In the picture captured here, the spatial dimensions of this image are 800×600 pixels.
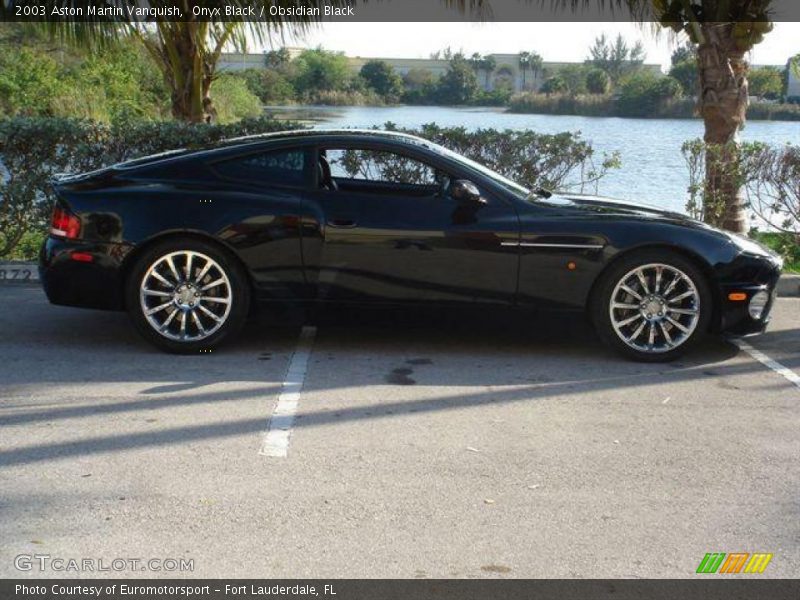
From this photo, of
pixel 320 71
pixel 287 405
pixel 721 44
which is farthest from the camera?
pixel 320 71

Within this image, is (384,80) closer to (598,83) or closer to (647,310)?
(598,83)

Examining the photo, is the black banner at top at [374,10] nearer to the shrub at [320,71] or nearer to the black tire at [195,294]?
the shrub at [320,71]

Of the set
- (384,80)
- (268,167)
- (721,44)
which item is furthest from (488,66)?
(268,167)

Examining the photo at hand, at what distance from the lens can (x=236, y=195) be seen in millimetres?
6969

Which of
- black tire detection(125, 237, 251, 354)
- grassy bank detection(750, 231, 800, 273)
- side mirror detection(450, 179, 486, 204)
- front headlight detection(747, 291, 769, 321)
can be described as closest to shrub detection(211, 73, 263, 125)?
grassy bank detection(750, 231, 800, 273)

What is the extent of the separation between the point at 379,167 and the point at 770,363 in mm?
3011

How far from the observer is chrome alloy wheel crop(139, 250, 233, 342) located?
6.86 metres

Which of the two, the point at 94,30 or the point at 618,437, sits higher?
the point at 94,30

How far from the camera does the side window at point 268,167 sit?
707 cm

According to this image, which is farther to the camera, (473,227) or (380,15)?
(380,15)

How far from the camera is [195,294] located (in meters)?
6.90

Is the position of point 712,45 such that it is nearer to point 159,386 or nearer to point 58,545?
point 159,386
